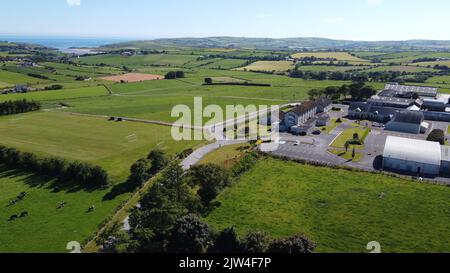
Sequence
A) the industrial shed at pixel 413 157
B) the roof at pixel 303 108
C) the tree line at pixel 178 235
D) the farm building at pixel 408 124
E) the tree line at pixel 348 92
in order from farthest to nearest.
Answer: the tree line at pixel 348 92
the roof at pixel 303 108
the farm building at pixel 408 124
the industrial shed at pixel 413 157
the tree line at pixel 178 235

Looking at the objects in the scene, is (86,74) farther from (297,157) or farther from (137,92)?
(297,157)

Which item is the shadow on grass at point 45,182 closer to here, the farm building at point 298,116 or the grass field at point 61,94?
the farm building at point 298,116

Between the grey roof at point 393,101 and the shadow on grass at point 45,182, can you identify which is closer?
the shadow on grass at point 45,182

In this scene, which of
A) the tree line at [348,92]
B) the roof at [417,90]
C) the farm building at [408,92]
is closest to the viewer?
the tree line at [348,92]

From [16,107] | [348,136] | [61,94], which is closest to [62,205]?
[348,136]

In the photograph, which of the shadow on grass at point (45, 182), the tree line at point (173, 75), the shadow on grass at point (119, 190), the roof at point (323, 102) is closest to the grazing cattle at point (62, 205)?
the shadow on grass at point (45, 182)
